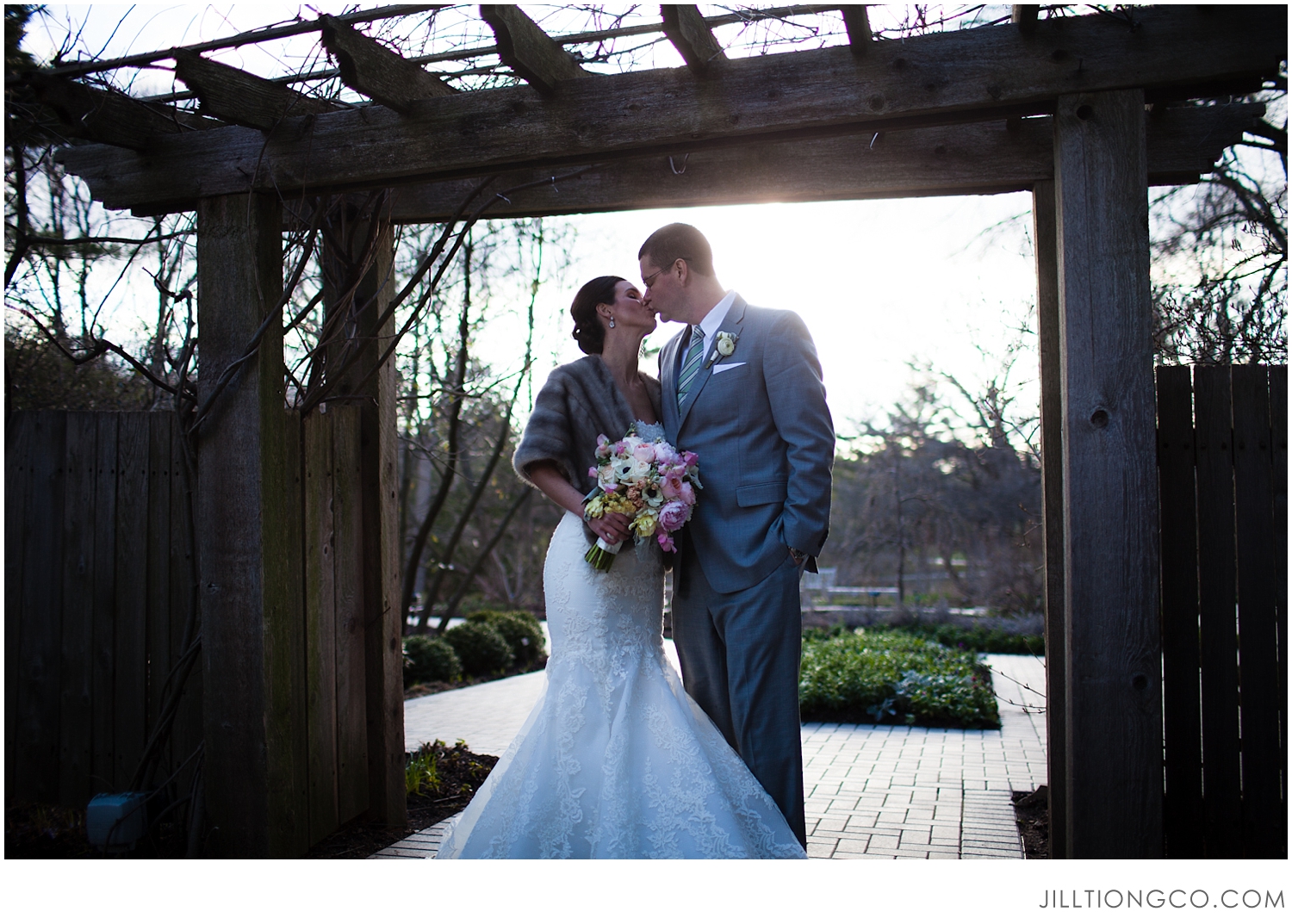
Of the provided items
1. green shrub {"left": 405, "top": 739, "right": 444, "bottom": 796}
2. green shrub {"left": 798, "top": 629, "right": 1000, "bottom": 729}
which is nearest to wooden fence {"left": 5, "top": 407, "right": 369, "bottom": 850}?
green shrub {"left": 405, "top": 739, "right": 444, "bottom": 796}

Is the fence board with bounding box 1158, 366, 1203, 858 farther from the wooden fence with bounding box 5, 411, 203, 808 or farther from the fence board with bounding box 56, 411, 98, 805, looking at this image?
the fence board with bounding box 56, 411, 98, 805

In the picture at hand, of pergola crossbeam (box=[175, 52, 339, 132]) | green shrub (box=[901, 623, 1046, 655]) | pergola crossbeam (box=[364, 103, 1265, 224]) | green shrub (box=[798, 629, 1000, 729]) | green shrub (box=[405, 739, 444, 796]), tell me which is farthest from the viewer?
green shrub (box=[901, 623, 1046, 655])

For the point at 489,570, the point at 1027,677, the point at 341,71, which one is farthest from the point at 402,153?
the point at 489,570

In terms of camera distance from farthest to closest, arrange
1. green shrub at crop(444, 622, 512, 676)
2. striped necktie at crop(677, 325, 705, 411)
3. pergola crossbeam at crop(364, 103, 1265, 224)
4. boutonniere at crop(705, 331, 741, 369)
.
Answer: green shrub at crop(444, 622, 512, 676)
pergola crossbeam at crop(364, 103, 1265, 224)
striped necktie at crop(677, 325, 705, 411)
boutonniere at crop(705, 331, 741, 369)

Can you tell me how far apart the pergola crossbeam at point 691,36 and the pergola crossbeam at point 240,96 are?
4.48ft

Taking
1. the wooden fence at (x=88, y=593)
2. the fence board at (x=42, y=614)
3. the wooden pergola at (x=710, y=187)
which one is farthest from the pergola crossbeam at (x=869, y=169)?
the fence board at (x=42, y=614)

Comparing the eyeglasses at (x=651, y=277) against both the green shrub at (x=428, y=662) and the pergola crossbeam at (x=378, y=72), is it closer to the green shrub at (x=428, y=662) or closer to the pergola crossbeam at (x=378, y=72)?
the pergola crossbeam at (x=378, y=72)

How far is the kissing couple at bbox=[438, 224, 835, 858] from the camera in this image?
9.17ft

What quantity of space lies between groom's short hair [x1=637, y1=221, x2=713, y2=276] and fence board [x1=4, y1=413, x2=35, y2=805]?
112 inches

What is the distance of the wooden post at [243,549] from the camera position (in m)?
3.17

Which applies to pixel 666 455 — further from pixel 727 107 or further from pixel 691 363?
pixel 727 107

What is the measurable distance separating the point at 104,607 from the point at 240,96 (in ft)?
7.27

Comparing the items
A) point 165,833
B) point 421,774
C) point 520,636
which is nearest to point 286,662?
point 165,833

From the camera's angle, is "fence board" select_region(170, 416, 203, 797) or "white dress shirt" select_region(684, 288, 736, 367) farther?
"fence board" select_region(170, 416, 203, 797)
